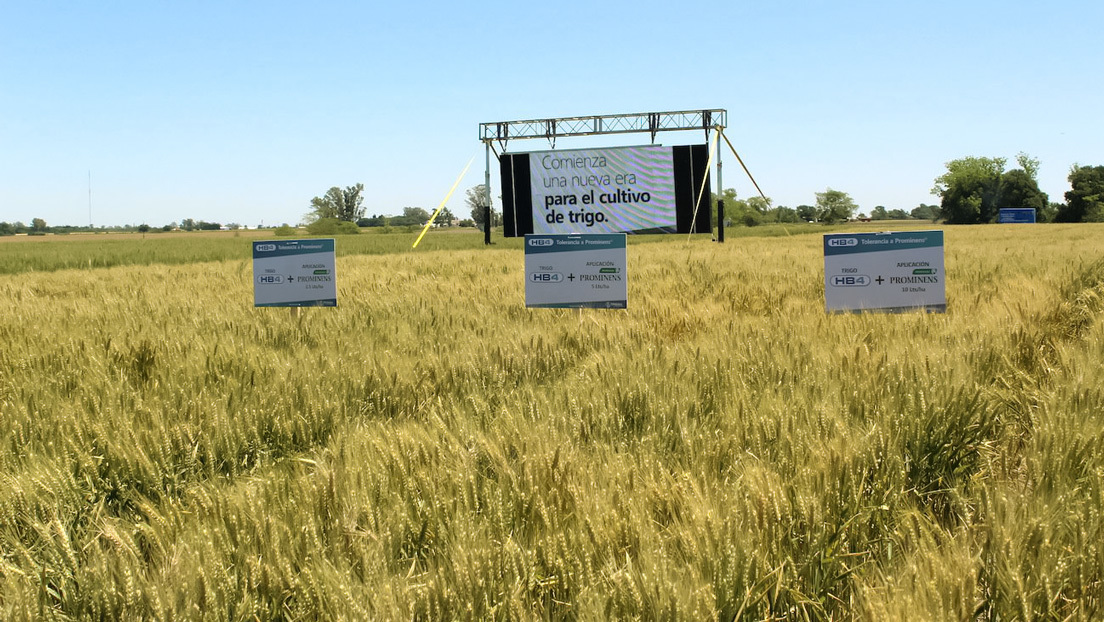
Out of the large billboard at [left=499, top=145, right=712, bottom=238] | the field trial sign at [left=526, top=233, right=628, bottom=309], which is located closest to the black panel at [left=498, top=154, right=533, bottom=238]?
the large billboard at [left=499, top=145, right=712, bottom=238]

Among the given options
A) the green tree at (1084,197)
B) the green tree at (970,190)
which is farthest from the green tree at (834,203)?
the green tree at (1084,197)

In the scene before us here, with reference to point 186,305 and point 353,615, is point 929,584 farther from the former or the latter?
point 186,305

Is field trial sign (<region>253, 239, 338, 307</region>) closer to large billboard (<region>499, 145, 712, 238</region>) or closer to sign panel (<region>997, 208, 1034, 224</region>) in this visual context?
large billboard (<region>499, 145, 712, 238</region>)

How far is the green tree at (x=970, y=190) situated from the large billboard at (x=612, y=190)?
280 ft

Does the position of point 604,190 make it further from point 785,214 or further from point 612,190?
point 785,214

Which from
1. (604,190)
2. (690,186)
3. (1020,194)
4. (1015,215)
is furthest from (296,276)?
(1020,194)

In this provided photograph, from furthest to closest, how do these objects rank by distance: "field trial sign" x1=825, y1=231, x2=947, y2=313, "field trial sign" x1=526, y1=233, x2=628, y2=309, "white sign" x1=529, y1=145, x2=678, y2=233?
"white sign" x1=529, y1=145, x2=678, y2=233, "field trial sign" x1=526, y1=233, x2=628, y2=309, "field trial sign" x1=825, y1=231, x2=947, y2=313

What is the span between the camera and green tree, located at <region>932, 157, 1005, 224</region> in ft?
267

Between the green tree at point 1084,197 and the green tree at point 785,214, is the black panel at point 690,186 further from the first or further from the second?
the green tree at point 785,214

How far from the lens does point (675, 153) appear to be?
897 cm

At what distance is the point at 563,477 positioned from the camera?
5.74 feet

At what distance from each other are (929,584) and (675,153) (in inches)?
321

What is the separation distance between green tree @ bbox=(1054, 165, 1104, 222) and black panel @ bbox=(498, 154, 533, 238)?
7815 cm

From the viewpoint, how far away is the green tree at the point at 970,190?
8144 centimetres
